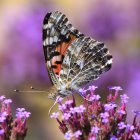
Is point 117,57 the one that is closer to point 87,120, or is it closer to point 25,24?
point 25,24

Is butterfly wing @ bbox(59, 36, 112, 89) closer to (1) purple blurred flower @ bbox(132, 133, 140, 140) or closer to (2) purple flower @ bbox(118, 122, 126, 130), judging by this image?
(2) purple flower @ bbox(118, 122, 126, 130)

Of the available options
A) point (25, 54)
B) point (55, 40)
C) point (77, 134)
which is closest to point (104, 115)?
point (77, 134)

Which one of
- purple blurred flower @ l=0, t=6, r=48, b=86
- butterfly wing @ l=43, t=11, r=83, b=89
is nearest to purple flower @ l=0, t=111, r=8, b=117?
butterfly wing @ l=43, t=11, r=83, b=89

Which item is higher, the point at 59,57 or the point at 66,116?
the point at 59,57

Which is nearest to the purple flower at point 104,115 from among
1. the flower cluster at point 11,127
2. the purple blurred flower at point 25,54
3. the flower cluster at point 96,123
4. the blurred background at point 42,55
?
the flower cluster at point 96,123

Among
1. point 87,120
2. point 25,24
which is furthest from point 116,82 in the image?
point 87,120

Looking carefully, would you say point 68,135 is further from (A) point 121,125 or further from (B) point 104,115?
(A) point 121,125
